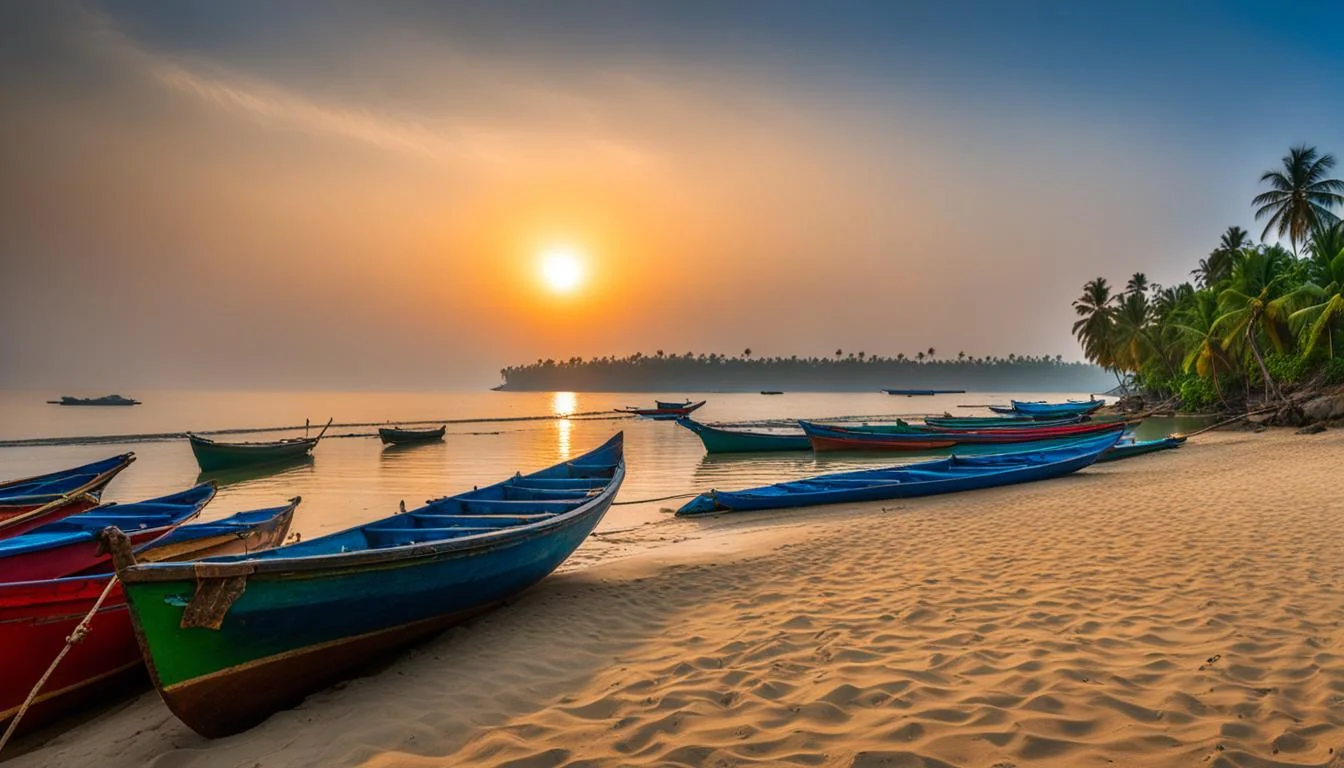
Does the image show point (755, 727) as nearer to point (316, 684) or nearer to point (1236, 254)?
point (316, 684)

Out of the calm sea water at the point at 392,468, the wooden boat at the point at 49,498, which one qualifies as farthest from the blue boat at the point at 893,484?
the wooden boat at the point at 49,498

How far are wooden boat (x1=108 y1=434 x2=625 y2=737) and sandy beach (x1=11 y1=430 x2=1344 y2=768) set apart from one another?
25cm

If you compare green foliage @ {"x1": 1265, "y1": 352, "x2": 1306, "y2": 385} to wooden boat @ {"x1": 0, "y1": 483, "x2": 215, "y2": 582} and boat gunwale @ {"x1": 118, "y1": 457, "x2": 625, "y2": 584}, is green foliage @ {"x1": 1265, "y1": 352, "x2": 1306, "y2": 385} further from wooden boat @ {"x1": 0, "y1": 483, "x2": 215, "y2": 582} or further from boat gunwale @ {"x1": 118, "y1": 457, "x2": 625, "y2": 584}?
wooden boat @ {"x1": 0, "y1": 483, "x2": 215, "y2": 582}

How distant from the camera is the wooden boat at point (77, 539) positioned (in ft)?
22.3

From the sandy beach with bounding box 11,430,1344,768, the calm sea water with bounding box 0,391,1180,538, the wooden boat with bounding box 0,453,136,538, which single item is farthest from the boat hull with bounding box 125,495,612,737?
the wooden boat with bounding box 0,453,136,538

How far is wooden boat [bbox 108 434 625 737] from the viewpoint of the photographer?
13.4 feet

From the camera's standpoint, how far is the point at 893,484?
47.0ft

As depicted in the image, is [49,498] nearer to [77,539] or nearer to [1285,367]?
[77,539]

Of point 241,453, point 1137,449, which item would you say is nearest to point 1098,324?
point 1137,449

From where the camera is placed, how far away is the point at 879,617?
19.4 ft

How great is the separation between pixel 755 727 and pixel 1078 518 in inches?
356

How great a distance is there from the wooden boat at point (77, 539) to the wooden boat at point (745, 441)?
20530 millimetres

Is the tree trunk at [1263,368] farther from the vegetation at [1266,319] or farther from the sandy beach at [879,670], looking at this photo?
the sandy beach at [879,670]

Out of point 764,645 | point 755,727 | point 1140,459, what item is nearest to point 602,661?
point 764,645
